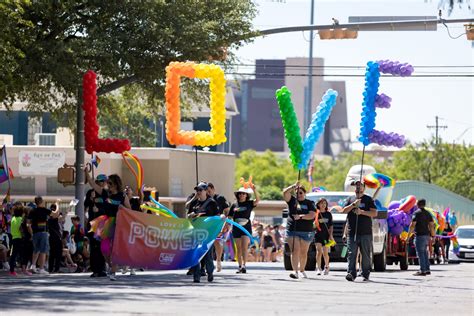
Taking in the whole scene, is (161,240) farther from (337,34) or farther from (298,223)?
(337,34)

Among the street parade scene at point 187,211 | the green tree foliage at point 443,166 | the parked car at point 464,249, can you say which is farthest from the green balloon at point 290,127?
the green tree foliage at point 443,166

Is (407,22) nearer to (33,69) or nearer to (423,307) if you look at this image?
(33,69)

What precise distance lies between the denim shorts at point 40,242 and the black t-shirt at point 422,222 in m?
7.95

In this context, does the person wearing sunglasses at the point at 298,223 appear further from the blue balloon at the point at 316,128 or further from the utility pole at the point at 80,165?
the utility pole at the point at 80,165

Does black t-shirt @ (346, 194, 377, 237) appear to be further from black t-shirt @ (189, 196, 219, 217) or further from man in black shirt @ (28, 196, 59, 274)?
man in black shirt @ (28, 196, 59, 274)

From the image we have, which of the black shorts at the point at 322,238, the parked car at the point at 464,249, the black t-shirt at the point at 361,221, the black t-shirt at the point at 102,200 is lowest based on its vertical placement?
the parked car at the point at 464,249

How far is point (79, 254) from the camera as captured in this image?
102 feet

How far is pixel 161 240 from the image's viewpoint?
24516 millimetres

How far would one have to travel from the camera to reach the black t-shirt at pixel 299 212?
25.8m

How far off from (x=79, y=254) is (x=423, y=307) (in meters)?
14.5

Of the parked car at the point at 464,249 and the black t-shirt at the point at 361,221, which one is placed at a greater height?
the black t-shirt at the point at 361,221

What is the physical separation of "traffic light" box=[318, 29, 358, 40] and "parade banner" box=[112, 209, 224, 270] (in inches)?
415

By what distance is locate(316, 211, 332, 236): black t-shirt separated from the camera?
2919 centimetres

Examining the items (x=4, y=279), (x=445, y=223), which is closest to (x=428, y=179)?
(x=445, y=223)
